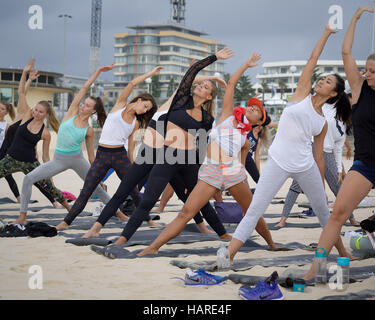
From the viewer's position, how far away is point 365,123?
187 inches

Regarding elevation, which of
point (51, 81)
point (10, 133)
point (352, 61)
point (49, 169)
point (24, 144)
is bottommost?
point (49, 169)

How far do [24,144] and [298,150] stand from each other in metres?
5.02

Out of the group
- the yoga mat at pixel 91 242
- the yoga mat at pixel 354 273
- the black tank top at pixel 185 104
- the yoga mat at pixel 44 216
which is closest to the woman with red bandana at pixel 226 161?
the black tank top at pixel 185 104

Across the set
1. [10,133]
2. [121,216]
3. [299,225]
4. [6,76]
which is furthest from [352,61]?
[6,76]

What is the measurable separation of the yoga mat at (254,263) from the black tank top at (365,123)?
4.94 feet

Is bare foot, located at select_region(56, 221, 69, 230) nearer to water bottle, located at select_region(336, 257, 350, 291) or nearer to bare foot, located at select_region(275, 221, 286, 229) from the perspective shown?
bare foot, located at select_region(275, 221, 286, 229)

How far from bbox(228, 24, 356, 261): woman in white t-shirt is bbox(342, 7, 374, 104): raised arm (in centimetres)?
24

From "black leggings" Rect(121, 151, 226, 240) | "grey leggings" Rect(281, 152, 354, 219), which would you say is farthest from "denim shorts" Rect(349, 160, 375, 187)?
"grey leggings" Rect(281, 152, 354, 219)

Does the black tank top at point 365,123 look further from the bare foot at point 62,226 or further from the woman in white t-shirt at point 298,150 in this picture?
the bare foot at point 62,226

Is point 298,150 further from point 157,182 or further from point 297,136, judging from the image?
point 157,182

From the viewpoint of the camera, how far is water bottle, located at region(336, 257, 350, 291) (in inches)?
185

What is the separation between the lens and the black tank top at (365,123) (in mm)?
4734

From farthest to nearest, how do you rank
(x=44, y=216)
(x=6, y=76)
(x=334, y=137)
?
(x=6, y=76), (x=44, y=216), (x=334, y=137)
